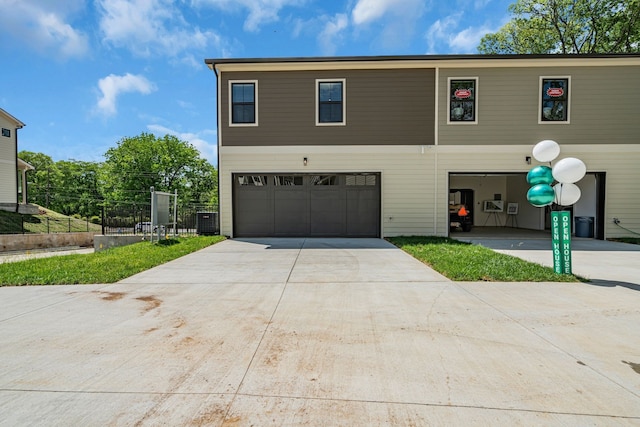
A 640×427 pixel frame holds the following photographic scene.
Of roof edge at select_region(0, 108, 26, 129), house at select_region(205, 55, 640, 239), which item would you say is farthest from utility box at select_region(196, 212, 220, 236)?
roof edge at select_region(0, 108, 26, 129)

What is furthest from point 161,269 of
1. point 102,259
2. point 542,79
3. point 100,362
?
point 542,79

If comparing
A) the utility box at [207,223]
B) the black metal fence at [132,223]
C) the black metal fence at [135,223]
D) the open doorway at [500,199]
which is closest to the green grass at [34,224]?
the black metal fence at [132,223]

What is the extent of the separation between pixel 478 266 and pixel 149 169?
41280 mm

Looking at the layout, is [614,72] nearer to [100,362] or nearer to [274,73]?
[274,73]

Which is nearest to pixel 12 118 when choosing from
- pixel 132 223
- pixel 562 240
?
pixel 132 223

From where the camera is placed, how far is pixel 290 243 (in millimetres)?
10867

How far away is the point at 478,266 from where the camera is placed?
21.4ft

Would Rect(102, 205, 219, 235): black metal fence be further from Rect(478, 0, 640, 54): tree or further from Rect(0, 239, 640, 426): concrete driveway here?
Rect(478, 0, 640, 54): tree

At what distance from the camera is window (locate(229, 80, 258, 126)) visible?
12.0 metres

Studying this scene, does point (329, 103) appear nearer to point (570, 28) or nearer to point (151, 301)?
point (151, 301)

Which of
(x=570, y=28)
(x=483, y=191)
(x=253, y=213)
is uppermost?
(x=570, y=28)

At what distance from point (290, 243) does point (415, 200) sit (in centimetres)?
468

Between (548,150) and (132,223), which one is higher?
(548,150)

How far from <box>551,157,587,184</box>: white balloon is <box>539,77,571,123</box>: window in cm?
706
